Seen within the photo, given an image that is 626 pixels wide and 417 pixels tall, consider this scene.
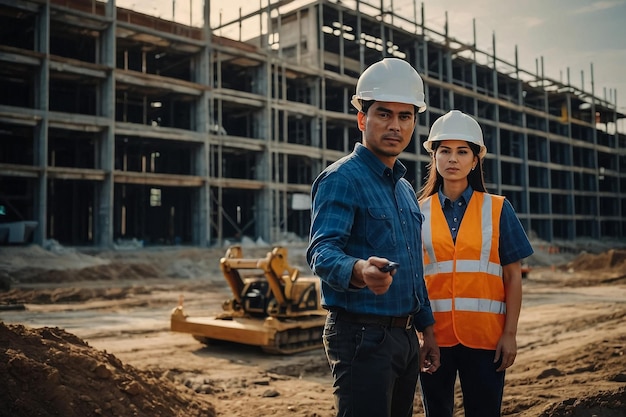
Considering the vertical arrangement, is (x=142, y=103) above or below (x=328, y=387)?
above

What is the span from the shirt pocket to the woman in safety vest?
77 cm

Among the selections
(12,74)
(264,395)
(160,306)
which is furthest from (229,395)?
(12,74)

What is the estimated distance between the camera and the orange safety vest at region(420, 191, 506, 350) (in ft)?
9.08

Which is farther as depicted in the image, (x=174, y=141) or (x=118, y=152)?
(x=118, y=152)

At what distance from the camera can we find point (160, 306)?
14.5 m

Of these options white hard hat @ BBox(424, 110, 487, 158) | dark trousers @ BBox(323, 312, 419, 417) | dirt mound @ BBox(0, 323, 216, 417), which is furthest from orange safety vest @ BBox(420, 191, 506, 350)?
dirt mound @ BBox(0, 323, 216, 417)

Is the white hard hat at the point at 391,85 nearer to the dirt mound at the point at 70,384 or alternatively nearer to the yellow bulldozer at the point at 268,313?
the dirt mound at the point at 70,384

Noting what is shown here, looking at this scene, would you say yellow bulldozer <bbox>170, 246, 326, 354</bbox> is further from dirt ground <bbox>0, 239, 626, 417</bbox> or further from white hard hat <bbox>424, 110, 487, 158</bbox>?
white hard hat <bbox>424, 110, 487, 158</bbox>

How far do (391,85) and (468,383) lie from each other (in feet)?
4.90

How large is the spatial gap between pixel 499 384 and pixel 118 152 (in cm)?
3050

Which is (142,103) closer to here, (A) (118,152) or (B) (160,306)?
(A) (118,152)

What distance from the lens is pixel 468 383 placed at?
277cm

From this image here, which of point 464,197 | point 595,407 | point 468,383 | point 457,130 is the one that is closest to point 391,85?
point 457,130

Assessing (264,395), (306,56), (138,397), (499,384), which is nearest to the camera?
(499,384)
